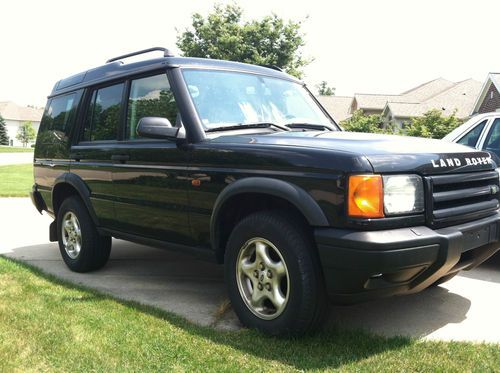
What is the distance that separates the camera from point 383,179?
3.00 metres

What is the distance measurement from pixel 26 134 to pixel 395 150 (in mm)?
83934

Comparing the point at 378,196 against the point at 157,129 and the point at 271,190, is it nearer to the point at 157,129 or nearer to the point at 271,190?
the point at 271,190

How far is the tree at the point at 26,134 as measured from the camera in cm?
7845

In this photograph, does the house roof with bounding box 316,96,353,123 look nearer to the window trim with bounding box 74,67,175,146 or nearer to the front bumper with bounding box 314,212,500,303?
the window trim with bounding box 74,67,175,146

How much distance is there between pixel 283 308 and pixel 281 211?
0.63 meters

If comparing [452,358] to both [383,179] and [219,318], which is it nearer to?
[383,179]

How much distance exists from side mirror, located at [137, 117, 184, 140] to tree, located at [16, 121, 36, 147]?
81.5 metres

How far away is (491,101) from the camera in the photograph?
84.7ft

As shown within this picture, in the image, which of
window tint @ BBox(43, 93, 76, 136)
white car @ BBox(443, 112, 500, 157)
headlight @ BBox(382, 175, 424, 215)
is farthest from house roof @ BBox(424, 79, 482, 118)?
headlight @ BBox(382, 175, 424, 215)

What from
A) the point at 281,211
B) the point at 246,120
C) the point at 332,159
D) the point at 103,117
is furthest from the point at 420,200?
the point at 103,117

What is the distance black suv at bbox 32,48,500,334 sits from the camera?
3.01 metres

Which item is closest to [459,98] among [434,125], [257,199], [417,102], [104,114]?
[417,102]

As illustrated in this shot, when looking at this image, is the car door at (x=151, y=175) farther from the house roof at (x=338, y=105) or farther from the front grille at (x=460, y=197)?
the house roof at (x=338, y=105)

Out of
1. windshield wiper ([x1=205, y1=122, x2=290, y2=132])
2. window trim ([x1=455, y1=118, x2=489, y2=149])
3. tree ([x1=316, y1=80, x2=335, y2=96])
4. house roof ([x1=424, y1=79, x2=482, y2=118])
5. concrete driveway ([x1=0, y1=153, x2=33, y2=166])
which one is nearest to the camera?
windshield wiper ([x1=205, y1=122, x2=290, y2=132])
